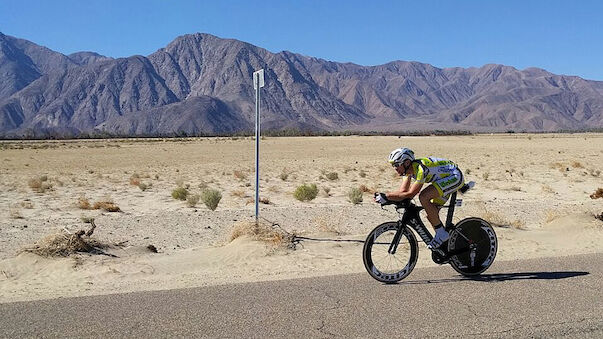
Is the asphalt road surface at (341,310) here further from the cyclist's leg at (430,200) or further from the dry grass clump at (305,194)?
the dry grass clump at (305,194)

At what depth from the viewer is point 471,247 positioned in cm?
784

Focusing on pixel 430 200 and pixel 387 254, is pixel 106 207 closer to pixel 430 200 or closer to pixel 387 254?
pixel 387 254

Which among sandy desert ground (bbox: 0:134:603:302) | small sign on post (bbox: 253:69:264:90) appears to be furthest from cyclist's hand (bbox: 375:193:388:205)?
small sign on post (bbox: 253:69:264:90)

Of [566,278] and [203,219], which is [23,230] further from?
[566,278]

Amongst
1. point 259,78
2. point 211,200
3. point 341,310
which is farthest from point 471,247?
point 211,200

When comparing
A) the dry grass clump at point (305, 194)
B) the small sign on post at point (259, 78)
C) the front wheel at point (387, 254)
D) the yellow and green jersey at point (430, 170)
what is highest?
the small sign on post at point (259, 78)

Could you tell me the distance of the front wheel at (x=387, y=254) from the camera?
7.48 meters

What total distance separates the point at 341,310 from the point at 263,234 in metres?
4.11

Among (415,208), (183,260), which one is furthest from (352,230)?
(415,208)

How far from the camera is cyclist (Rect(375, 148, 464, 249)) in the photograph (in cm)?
725

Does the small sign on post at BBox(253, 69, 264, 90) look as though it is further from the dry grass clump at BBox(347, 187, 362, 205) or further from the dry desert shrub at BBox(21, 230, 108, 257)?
the dry grass clump at BBox(347, 187, 362, 205)

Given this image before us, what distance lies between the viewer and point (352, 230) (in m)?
13.9

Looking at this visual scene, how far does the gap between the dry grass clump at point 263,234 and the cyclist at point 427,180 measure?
3.11 meters

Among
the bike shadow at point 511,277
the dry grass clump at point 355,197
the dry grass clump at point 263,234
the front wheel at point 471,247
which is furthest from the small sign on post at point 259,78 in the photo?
the dry grass clump at point 355,197
